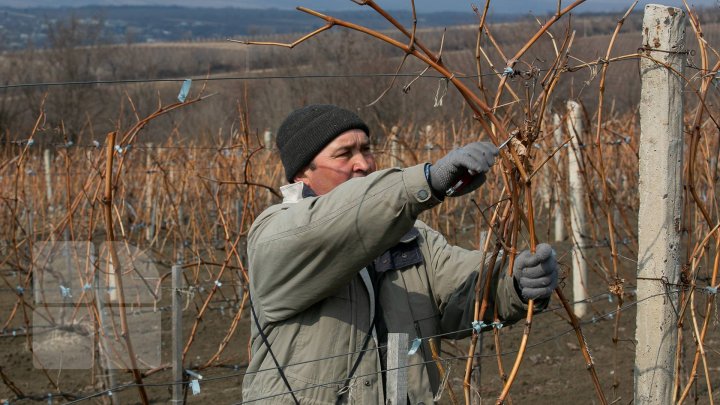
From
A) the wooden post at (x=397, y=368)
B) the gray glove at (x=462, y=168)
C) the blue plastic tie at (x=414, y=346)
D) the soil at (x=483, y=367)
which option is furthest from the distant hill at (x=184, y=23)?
the gray glove at (x=462, y=168)

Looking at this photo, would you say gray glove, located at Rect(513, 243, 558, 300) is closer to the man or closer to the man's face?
the man

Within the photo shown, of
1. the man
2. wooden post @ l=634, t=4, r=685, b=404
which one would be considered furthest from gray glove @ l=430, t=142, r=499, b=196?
wooden post @ l=634, t=4, r=685, b=404

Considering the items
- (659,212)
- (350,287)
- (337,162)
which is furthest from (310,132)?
(659,212)

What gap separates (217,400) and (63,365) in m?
1.37

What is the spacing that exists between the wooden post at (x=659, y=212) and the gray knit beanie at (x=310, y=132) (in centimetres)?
69

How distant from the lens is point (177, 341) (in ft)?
11.0

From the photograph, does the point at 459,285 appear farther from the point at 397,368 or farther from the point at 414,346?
the point at 397,368

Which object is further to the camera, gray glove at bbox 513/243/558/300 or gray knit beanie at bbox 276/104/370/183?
gray knit beanie at bbox 276/104/370/183

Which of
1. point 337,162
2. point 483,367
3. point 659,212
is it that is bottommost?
point 483,367

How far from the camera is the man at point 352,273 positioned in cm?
170

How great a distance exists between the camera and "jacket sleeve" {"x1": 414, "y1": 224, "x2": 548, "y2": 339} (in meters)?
2.11

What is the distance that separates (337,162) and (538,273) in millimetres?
530

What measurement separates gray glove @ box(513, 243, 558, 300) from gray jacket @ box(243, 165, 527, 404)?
9 centimetres

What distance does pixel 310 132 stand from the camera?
2.17 m
